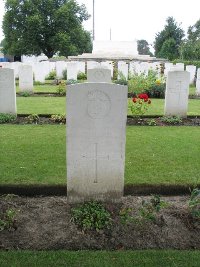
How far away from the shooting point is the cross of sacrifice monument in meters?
4.12

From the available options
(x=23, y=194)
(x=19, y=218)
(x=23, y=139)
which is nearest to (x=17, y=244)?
(x=19, y=218)

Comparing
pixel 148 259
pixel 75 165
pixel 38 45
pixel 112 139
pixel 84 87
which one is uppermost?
pixel 38 45

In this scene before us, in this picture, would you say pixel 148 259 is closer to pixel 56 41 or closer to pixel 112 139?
pixel 112 139

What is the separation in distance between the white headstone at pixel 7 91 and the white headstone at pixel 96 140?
6.36 m

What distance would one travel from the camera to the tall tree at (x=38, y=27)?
3753cm

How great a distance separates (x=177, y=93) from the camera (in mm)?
10328

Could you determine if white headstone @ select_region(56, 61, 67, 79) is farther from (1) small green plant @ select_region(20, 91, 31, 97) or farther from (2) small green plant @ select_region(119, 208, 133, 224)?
(2) small green plant @ select_region(119, 208, 133, 224)

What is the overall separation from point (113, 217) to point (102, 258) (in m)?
0.74

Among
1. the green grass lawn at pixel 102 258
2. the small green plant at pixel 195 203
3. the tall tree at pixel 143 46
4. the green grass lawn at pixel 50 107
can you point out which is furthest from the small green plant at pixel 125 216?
the tall tree at pixel 143 46

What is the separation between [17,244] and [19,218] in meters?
0.49

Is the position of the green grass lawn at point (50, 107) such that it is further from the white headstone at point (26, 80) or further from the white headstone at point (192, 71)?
the white headstone at point (192, 71)

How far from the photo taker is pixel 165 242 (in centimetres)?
380

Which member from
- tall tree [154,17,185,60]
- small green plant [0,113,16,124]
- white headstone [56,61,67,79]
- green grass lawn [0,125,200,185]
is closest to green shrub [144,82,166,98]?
green grass lawn [0,125,200,185]

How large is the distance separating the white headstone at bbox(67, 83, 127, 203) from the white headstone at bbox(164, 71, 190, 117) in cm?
633
